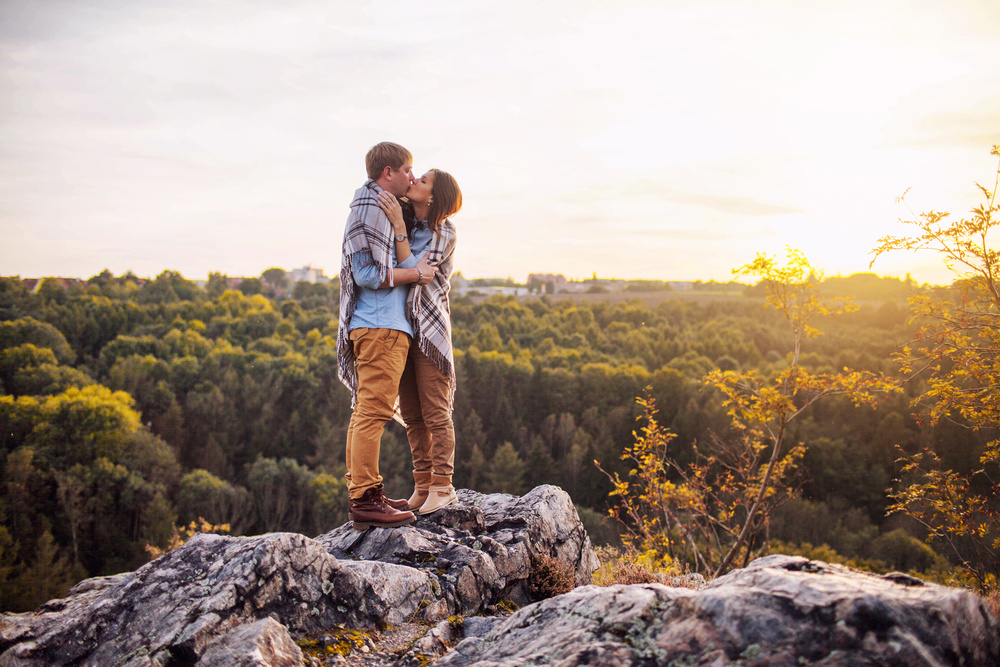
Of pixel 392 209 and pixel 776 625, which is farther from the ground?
pixel 392 209

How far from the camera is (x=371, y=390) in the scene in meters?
3.65

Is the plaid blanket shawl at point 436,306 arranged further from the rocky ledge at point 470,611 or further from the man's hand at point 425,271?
the rocky ledge at point 470,611

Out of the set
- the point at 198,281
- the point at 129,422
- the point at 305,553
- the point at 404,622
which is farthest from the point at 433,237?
the point at 198,281

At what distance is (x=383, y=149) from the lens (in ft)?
12.0

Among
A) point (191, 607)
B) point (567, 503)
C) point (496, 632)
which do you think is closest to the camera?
point (496, 632)

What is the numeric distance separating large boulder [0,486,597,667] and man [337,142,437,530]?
0.57 metres

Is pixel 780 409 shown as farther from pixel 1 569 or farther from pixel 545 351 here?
pixel 545 351

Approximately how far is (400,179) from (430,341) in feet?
3.52

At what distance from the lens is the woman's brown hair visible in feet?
12.3

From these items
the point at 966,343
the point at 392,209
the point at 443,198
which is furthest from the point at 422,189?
the point at 966,343

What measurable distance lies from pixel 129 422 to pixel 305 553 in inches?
1221

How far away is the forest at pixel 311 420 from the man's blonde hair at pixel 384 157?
776 centimetres

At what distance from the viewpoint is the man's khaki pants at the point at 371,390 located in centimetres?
364

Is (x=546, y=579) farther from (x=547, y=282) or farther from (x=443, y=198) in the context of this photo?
(x=547, y=282)
